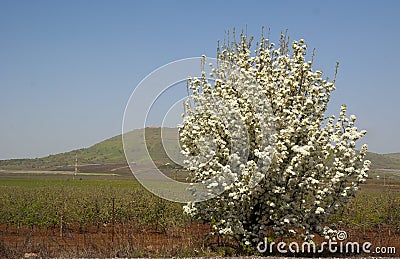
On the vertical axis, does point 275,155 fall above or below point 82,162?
below

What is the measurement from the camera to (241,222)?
1220cm

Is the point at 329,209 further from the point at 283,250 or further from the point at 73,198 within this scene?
the point at 73,198

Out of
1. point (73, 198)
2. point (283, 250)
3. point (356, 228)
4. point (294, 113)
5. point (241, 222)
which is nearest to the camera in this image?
point (294, 113)

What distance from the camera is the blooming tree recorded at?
11188mm

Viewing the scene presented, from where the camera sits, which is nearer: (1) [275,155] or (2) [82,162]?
(1) [275,155]

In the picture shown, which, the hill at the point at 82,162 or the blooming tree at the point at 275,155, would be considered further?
the hill at the point at 82,162

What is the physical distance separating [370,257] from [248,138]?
4.91 meters

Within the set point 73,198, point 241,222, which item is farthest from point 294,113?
point 73,198

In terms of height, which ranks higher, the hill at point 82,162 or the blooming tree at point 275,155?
the hill at point 82,162

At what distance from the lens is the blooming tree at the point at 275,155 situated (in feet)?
36.7

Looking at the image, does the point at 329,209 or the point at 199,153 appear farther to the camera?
the point at 199,153

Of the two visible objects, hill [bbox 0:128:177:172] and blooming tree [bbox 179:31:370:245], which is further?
hill [bbox 0:128:177:172]

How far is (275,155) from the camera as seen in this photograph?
10.9 metres

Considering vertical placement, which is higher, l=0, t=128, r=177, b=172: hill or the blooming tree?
l=0, t=128, r=177, b=172: hill
